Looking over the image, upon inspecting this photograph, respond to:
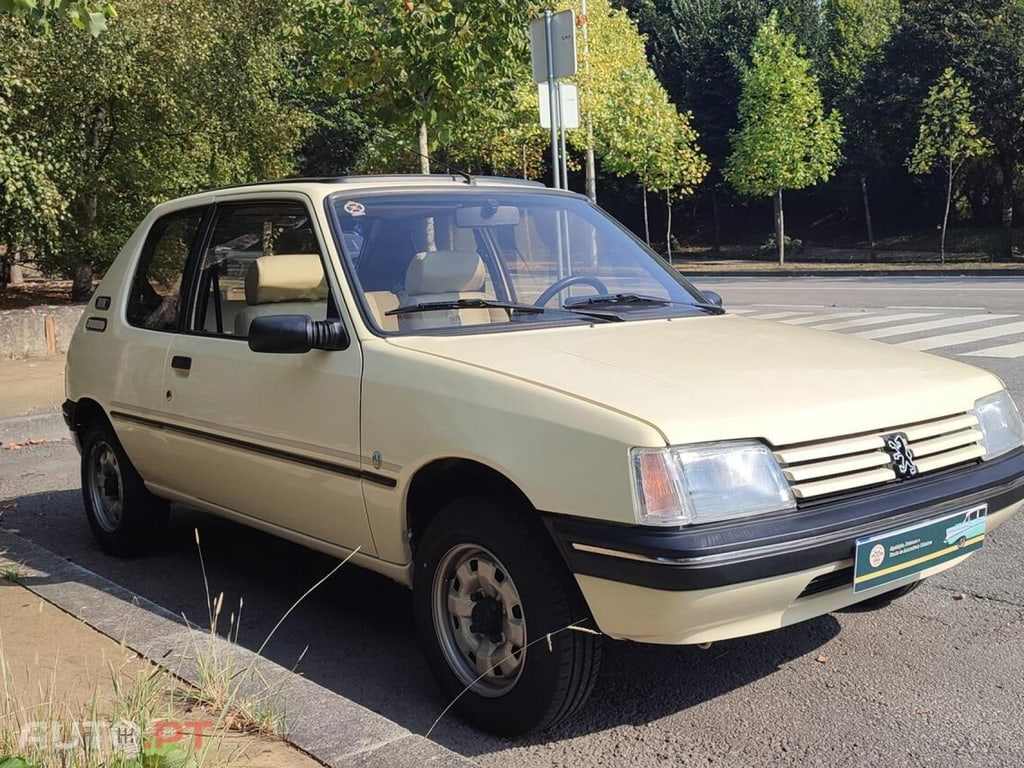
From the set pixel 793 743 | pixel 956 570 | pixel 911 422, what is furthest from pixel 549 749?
pixel 956 570

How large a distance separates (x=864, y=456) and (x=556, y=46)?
8.86 metres

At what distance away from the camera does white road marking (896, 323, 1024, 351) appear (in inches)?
474

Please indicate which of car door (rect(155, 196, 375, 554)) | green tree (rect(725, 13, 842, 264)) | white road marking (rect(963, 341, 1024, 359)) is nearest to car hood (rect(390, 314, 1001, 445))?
car door (rect(155, 196, 375, 554))

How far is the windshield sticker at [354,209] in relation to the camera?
4151mm

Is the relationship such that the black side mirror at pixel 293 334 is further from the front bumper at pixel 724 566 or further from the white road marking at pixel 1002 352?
the white road marking at pixel 1002 352

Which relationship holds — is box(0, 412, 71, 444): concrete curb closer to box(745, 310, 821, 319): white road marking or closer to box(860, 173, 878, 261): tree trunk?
box(745, 310, 821, 319): white road marking

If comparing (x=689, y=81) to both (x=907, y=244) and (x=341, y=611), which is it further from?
(x=341, y=611)

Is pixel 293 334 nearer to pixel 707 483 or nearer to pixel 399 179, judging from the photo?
pixel 399 179

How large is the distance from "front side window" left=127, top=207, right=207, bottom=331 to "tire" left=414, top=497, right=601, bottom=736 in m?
2.20

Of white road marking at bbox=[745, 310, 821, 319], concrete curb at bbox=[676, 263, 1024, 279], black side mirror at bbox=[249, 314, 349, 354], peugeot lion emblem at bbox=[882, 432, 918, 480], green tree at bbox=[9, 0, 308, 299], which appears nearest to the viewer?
peugeot lion emblem at bbox=[882, 432, 918, 480]

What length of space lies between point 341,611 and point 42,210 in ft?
37.6

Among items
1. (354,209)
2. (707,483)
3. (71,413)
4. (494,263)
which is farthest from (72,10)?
(707,483)

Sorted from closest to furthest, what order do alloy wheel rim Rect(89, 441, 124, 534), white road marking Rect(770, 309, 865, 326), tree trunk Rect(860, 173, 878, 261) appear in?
1. alloy wheel rim Rect(89, 441, 124, 534)
2. white road marking Rect(770, 309, 865, 326)
3. tree trunk Rect(860, 173, 878, 261)

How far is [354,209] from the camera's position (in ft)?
13.6
